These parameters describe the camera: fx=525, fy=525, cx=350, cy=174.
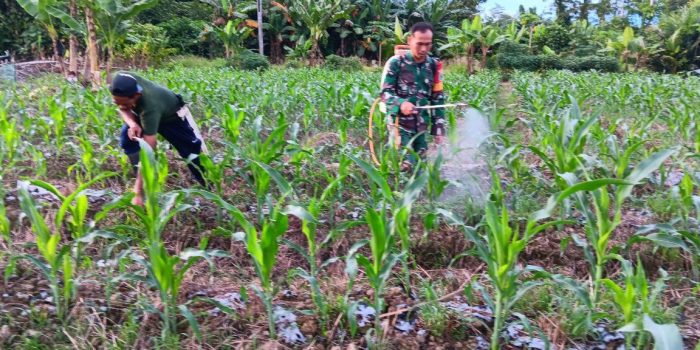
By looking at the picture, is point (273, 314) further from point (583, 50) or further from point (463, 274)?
point (583, 50)

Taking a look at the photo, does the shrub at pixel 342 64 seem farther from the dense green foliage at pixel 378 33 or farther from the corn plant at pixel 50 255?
the corn plant at pixel 50 255

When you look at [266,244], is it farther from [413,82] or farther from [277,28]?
[277,28]

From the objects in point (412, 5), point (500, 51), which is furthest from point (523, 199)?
point (412, 5)

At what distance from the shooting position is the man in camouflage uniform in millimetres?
4109

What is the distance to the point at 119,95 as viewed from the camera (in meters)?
3.23

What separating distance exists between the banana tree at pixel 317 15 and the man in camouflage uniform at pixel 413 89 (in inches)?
676

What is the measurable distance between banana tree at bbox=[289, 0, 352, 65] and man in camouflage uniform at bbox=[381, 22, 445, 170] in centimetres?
1717

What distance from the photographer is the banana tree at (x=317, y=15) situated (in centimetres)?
2088

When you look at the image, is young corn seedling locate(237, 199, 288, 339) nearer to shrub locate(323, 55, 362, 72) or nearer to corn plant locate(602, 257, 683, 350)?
corn plant locate(602, 257, 683, 350)

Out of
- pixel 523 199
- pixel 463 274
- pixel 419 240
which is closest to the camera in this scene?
pixel 463 274

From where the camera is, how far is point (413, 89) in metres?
4.24

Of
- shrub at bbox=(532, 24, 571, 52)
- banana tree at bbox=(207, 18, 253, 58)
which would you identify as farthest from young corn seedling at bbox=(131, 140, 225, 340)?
shrub at bbox=(532, 24, 571, 52)

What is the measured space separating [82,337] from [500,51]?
20.2 metres

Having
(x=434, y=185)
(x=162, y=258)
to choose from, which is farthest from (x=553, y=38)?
(x=162, y=258)
